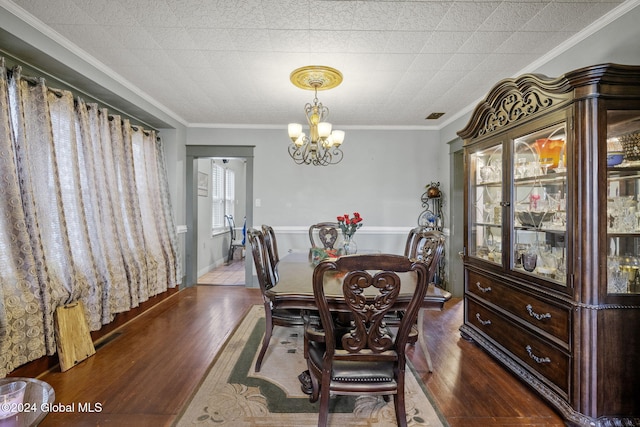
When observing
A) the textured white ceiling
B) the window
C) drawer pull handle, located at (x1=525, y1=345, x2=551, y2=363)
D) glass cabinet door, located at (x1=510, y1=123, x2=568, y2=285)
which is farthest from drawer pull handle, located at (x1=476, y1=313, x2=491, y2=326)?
the window

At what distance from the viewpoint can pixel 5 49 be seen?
2.20m

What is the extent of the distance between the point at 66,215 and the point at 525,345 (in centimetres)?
365

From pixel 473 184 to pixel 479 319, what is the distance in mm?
1201

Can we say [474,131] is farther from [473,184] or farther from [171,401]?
[171,401]

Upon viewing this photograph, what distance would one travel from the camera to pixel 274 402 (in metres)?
1.96

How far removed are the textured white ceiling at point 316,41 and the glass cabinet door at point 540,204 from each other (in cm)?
79

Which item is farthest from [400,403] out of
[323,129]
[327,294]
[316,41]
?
[316,41]

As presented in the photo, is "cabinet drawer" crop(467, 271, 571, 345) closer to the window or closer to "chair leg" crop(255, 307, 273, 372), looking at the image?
"chair leg" crop(255, 307, 273, 372)

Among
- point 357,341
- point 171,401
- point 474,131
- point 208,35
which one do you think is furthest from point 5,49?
point 474,131

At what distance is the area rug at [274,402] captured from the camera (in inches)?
70.7

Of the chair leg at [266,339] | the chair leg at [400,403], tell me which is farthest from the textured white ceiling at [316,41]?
the chair leg at [400,403]

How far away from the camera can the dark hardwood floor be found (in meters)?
1.84

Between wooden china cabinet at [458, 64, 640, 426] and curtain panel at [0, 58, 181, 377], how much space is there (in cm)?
Answer: 334

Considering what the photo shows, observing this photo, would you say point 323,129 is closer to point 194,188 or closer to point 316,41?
point 316,41
